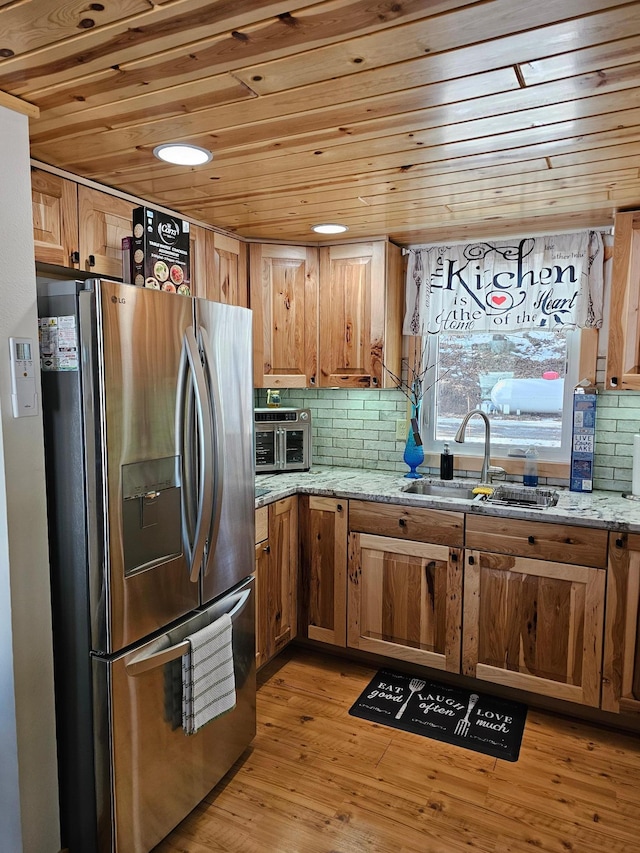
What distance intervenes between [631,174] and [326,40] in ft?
4.66

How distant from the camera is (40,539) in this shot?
166cm

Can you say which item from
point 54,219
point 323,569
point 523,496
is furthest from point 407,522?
point 54,219

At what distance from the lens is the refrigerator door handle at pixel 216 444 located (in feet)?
6.53

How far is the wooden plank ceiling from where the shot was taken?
124cm

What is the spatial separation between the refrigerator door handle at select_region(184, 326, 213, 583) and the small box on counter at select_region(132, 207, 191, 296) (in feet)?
1.52

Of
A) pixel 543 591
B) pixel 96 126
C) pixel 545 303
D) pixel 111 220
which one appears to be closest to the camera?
pixel 96 126

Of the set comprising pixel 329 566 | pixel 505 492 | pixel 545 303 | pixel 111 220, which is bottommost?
pixel 329 566

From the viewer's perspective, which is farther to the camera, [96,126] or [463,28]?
[96,126]

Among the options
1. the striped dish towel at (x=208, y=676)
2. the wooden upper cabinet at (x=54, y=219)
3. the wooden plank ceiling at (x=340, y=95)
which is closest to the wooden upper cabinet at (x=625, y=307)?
the wooden plank ceiling at (x=340, y=95)

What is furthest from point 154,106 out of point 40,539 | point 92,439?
point 40,539

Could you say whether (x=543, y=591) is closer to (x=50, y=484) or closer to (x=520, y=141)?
(x=520, y=141)

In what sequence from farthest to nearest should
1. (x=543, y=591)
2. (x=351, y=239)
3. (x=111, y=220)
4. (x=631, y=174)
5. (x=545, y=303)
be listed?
(x=351, y=239)
(x=545, y=303)
(x=543, y=591)
(x=111, y=220)
(x=631, y=174)

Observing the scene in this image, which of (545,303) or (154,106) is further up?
(154,106)

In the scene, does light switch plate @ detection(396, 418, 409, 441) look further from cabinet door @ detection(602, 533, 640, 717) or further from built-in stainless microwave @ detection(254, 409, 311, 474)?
cabinet door @ detection(602, 533, 640, 717)
